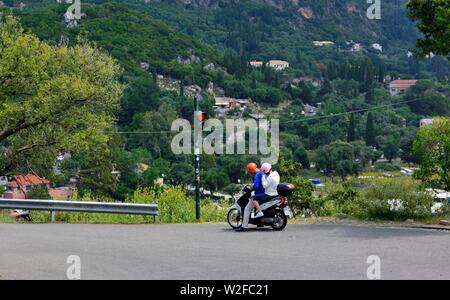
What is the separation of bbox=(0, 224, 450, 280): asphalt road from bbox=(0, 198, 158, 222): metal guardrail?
1.61 m

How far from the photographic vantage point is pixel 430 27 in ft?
57.6

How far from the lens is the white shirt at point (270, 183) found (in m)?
15.9

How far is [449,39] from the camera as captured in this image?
17.1 meters

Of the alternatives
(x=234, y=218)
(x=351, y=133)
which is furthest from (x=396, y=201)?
(x=351, y=133)

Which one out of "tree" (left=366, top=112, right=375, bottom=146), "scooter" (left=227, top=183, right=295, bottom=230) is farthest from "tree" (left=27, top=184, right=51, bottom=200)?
"tree" (left=366, top=112, right=375, bottom=146)

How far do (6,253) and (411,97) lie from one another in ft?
633

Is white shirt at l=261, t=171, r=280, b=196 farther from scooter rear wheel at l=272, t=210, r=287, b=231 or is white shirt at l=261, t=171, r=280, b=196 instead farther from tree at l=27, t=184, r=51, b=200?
tree at l=27, t=184, r=51, b=200

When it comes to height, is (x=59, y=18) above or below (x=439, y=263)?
above

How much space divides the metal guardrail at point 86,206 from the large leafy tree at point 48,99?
11.3 m

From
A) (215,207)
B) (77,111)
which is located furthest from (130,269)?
(77,111)

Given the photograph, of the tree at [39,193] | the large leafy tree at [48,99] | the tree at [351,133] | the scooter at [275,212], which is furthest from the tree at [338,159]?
the scooter at [275,212]
